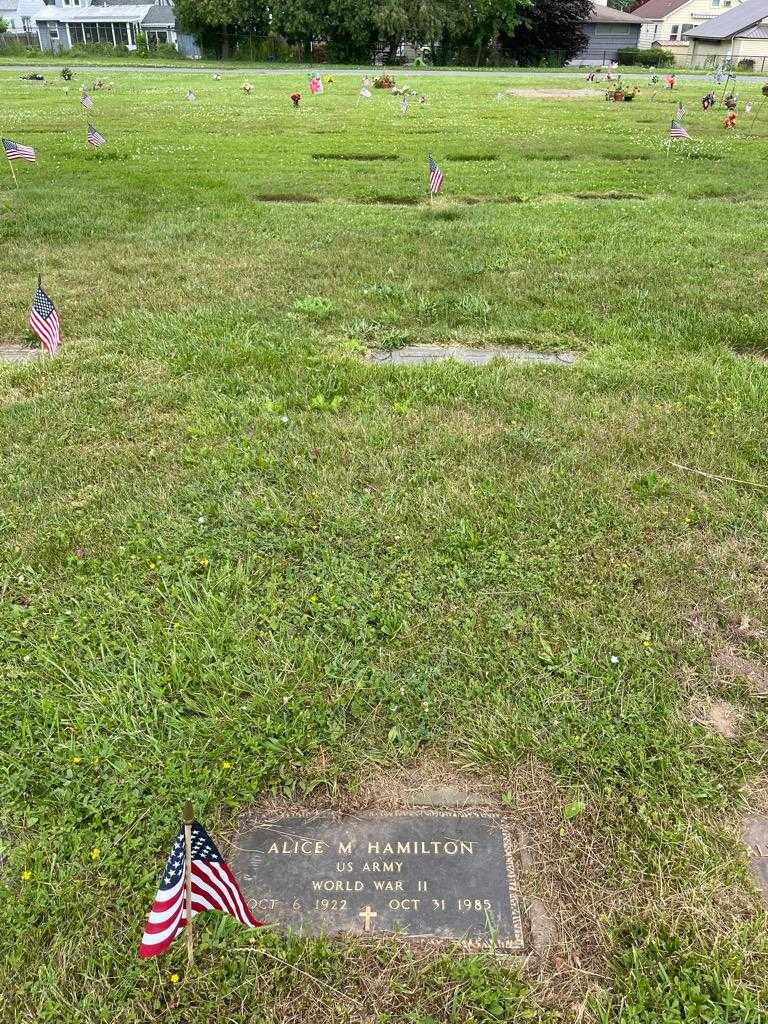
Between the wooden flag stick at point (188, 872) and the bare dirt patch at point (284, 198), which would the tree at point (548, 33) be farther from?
the wooden flag stick at point (188, 872)

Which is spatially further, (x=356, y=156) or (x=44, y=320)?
(x=356, y=156)

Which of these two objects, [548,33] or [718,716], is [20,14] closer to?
[548,33]

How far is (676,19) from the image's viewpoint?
64.7m

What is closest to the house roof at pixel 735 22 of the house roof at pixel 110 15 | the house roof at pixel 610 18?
the house roof at pixel 610 18

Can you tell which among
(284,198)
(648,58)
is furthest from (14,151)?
(648,58)

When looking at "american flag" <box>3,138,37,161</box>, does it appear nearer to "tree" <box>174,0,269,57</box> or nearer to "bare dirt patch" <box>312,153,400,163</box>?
"bare dirt patch" <box>312,153,400,163</box>

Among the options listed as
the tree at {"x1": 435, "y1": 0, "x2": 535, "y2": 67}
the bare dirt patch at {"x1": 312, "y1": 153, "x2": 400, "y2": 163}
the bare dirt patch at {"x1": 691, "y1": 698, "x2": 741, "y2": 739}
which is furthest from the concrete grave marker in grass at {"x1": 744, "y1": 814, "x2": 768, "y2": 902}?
the tree at {"x1": 435, "y1": 0, "x2": 535, "y2": 67}

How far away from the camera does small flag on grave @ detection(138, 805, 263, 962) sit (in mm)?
1727

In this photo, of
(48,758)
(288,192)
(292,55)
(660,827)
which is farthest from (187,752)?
(292,55)

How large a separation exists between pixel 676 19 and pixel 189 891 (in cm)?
8338

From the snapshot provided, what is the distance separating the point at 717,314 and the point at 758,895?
5134mm

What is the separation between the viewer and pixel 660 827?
2240 mm

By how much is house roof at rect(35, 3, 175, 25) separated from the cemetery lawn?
65.5m

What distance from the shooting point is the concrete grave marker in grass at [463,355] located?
5371mm
